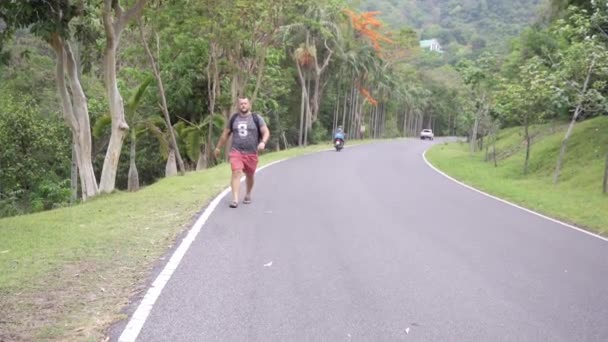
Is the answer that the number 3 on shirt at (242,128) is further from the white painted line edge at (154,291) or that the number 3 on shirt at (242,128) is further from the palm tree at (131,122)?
the palm tree at (131,122)

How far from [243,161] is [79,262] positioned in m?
4.49

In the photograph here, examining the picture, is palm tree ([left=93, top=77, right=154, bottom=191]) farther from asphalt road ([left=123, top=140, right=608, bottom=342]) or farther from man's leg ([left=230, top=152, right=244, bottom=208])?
man's leg ([left=230, top=152, right=244, bottom=208])

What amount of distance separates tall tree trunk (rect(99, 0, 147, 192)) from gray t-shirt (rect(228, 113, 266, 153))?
215 inches

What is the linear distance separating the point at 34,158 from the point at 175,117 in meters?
6.88

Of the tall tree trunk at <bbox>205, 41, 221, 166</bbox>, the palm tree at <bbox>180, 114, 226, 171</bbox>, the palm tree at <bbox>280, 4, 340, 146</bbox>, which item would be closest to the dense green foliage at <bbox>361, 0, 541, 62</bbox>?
the palm tree at <bbox>280, 4, 340, 146</bbox>

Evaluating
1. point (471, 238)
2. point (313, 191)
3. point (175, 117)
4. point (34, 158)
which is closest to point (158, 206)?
point (313, 191)

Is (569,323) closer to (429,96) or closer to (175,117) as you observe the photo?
(175,117)

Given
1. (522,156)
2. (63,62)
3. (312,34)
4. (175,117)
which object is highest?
(312,34)

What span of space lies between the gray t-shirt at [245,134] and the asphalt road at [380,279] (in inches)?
42.2

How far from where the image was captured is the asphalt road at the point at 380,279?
4773mm

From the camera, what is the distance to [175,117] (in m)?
29.1

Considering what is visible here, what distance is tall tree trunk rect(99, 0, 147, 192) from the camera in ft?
46.4

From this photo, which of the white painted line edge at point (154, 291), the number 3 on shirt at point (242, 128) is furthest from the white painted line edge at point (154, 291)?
the number 3 on shirt at point (242, 128)

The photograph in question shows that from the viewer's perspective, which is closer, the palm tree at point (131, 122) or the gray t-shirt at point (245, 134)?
the gray t-shirt at point (245, 134)
